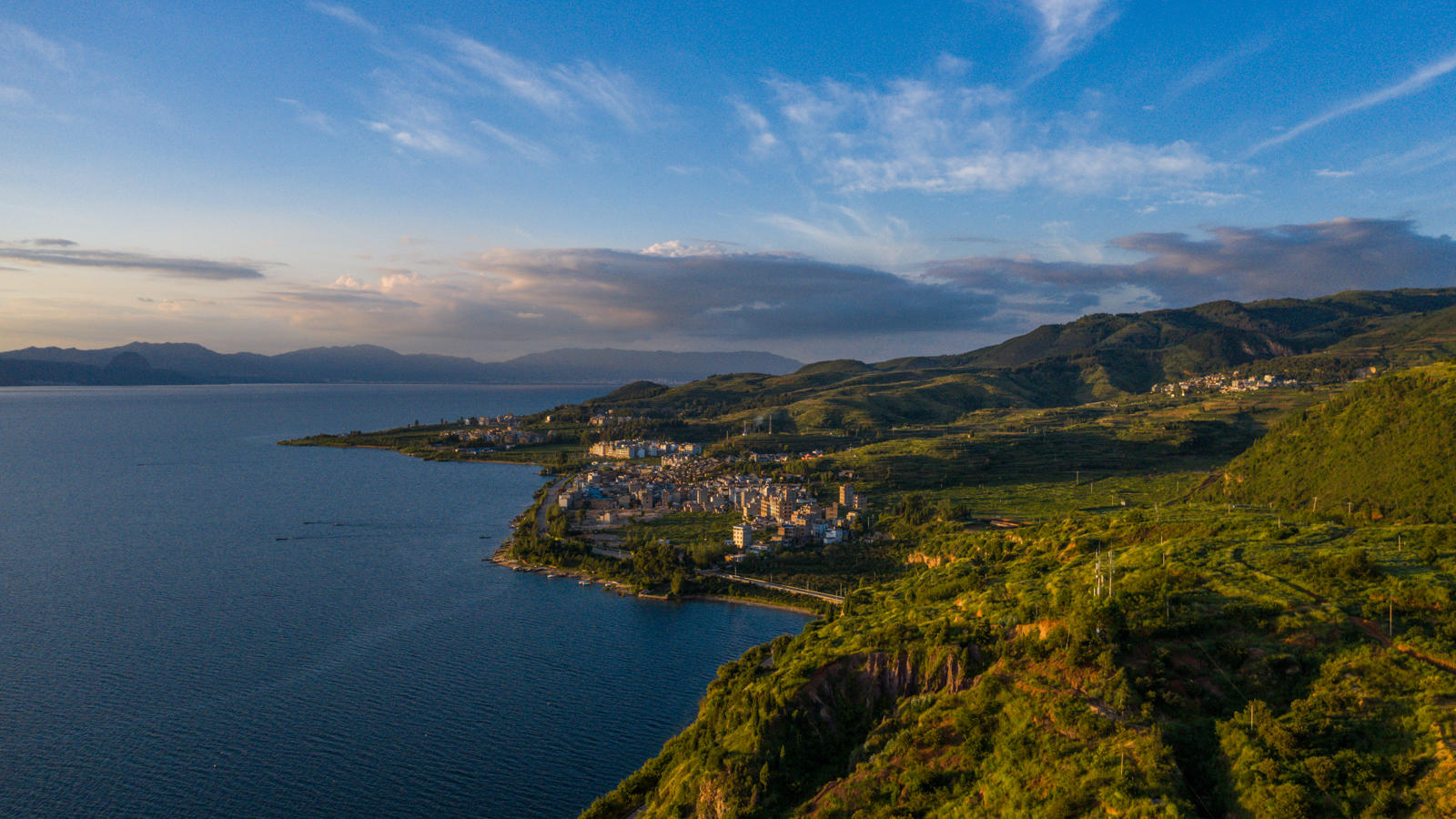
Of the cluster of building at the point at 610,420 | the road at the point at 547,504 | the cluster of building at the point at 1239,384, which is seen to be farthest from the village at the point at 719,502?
the cluster of building at the point at 1239,384

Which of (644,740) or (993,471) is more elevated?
(993,471)

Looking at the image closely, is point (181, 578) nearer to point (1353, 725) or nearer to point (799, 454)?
point (1353, 725)

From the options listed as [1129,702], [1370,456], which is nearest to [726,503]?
[1370,456]

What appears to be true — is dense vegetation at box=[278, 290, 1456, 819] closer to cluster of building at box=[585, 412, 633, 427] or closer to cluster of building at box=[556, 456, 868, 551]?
cluster of building at box=[556, 456, 868, 551]

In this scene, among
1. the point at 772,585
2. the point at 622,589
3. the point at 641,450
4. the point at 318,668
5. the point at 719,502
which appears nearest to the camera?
the point at 318,668

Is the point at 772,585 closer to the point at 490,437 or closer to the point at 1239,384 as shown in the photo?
the point at 490,437

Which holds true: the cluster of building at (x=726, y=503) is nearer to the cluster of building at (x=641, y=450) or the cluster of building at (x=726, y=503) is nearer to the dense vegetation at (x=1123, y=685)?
the cluster of building at (x=641, y=450)

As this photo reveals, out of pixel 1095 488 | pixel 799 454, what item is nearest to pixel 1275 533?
pixel 1095 488
